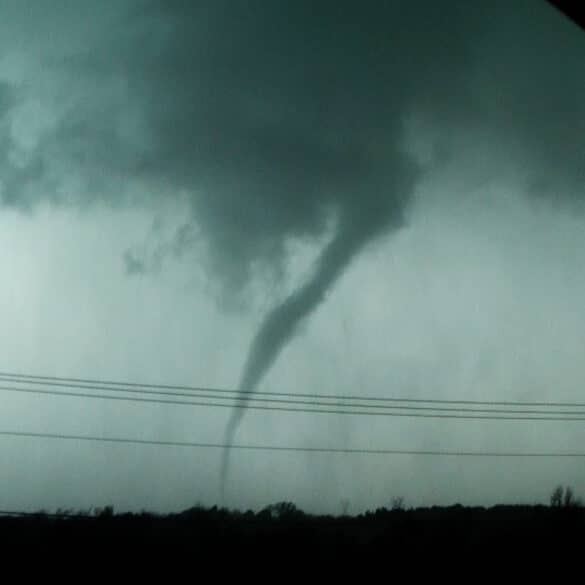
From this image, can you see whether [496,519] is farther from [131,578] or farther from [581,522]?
[131,578]

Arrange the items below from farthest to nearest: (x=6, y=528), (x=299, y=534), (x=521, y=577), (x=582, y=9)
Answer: (x=6, y=528) → (x=299, y=534) → (x=521, y=577) → (x=582, y=9)

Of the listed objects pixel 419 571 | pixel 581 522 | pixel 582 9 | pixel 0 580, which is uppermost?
pixel 582 9

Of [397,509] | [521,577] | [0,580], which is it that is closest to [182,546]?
[0,580]

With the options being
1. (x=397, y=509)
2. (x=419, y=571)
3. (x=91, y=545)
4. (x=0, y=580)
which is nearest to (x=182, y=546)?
(x=91, y=545)

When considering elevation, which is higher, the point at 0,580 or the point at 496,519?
the point at 496,519

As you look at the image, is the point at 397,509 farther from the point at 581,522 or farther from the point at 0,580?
the point at 0,580

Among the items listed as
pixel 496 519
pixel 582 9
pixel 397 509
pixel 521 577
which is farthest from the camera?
pixel 397 509

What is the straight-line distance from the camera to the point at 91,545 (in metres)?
17.1

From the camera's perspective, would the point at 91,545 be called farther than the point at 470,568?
Yes

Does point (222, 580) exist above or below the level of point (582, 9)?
below

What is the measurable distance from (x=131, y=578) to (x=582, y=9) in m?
13.9

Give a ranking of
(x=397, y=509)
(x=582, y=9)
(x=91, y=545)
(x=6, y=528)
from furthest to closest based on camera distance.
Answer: (x=397, y=509)
(x=6, y=528)
(x=91, y=545)
(x=582, y=9)

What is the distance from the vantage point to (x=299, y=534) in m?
18.3

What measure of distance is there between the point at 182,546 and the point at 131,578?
83.8 inches
